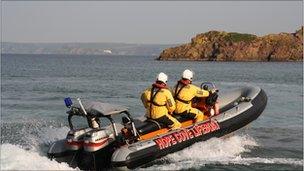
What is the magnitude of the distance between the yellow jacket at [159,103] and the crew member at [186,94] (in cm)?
47

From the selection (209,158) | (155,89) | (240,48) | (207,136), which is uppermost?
(155,89)

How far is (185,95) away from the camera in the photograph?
1126 cm

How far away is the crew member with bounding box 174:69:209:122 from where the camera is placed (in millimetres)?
11250

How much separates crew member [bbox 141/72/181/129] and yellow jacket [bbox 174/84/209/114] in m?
0.41

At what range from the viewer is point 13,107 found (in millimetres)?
20422

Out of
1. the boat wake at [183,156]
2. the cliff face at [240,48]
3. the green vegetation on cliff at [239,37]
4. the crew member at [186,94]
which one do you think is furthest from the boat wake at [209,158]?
the green vegetation on cliff at [239,37]

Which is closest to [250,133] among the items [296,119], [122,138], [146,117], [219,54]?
[296,119]

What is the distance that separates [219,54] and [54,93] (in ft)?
290

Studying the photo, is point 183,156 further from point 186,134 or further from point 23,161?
point 23,161

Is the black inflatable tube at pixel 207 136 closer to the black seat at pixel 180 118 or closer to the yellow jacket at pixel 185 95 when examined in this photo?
the black seat at pixel 180 118

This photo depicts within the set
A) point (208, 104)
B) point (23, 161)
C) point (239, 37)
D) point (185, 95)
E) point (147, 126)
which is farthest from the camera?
point (239, 37)

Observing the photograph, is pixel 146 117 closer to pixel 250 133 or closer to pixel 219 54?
pixel 250 133

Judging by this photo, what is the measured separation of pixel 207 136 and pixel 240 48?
101 m

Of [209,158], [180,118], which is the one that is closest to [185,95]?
[180,118]
